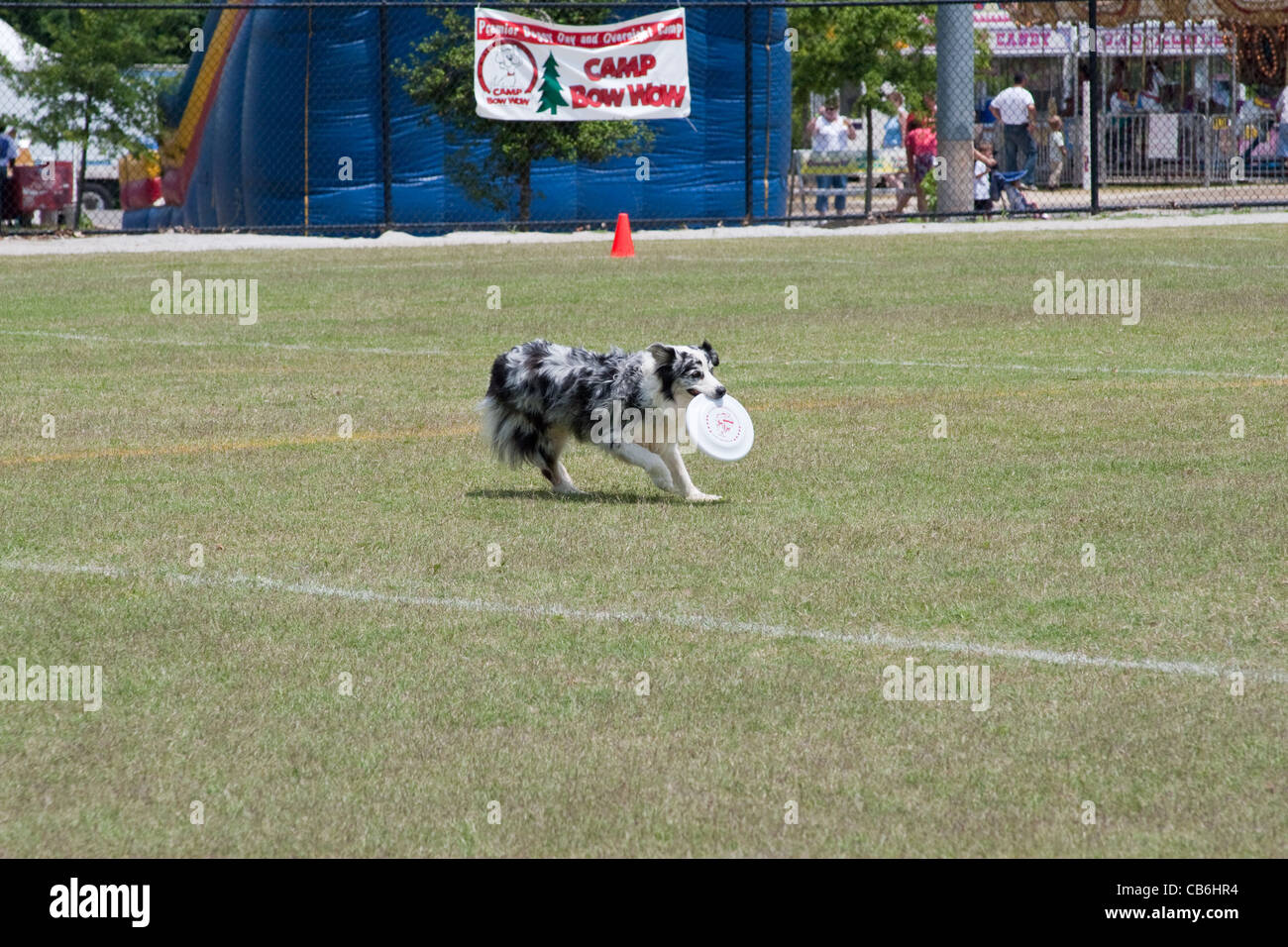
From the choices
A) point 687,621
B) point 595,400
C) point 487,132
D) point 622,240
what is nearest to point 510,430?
point 595,400

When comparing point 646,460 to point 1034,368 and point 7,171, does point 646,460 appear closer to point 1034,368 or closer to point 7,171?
point 1034,368

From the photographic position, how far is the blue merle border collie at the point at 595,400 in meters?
9.16

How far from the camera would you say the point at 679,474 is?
927 centimetres

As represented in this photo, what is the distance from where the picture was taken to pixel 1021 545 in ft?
26.1

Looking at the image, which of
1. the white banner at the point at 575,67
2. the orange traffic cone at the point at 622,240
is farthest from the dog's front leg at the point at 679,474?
the white banner at the point at 575,67

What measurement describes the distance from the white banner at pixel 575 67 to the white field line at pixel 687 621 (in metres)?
22.6

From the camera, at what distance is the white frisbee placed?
915cm

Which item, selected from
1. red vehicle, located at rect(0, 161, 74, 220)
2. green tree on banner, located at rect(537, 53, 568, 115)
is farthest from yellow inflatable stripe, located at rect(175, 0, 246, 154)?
green tree on banner, located at rect(537, 53, 568, 115)

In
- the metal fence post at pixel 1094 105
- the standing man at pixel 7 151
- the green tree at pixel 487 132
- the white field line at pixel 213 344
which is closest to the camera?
the white field line at pixel 213 344

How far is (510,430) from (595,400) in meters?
0.62

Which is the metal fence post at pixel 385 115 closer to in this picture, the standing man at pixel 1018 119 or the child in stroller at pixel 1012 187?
the child in stroller at pixel 1012 187

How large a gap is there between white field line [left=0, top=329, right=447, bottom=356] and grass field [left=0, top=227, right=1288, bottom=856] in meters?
0.87
